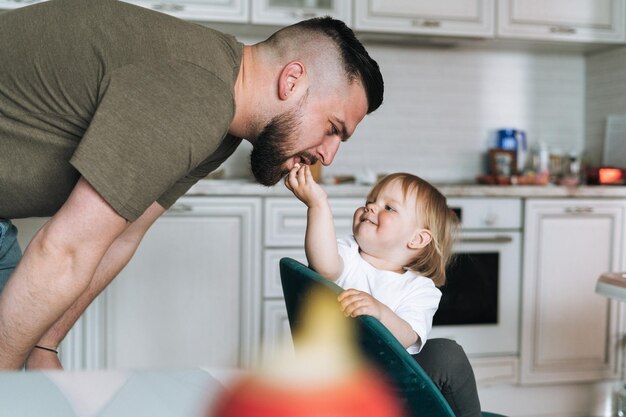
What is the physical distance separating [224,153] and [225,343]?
Answer: 4.35 feet

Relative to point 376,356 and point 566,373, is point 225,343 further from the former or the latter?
point 376,356

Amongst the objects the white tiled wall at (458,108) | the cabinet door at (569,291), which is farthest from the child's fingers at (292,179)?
the white tiled wall at (458,108)

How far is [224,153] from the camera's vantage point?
1.53m

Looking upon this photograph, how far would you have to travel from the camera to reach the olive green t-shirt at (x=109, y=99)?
1.02m

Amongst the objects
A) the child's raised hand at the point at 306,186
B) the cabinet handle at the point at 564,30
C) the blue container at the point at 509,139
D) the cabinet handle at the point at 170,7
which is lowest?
the child's raised hand at the point at 306,186

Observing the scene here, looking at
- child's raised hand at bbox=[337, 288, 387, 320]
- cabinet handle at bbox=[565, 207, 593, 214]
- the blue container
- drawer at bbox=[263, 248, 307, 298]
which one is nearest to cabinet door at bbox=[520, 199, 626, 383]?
cabinet handle at bbox=[565, 207, 593, 214]

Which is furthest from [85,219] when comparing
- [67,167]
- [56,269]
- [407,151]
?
[407,151]

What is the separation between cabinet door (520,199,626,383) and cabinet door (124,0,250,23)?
55.9 inches

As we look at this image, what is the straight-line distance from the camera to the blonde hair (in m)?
1.45

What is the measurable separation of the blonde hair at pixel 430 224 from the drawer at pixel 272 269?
121cm

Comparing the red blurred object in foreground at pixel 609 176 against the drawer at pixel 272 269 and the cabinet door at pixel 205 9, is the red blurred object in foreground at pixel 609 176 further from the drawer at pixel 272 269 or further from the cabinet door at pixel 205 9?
the cabinet door at pixel 205 9

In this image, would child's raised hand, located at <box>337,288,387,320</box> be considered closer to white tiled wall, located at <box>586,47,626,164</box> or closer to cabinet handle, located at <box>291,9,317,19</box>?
cabinet handle, located at <box>291,9,317,19</box>

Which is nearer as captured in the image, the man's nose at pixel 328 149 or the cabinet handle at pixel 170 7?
the man's nose at pixel 328 149

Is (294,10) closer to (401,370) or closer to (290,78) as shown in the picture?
(290,78)
